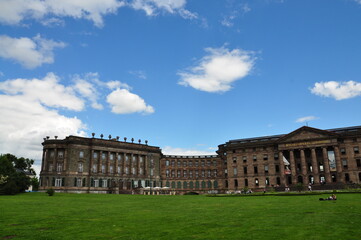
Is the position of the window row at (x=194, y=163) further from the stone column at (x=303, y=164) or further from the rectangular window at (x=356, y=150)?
the rectangular window at (x=356, y=150)

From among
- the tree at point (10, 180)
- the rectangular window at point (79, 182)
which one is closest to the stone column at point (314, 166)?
the rectangular window at point (79, 182)

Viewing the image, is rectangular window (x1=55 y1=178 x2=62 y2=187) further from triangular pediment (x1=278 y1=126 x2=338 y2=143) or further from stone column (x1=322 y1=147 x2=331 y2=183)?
stone column (x1=322 y1=147 x2=331 y2=183)

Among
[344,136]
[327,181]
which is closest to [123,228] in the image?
[327,181]

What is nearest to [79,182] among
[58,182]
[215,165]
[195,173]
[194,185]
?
[58,182]

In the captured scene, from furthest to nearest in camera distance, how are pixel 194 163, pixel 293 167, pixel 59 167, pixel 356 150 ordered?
pixel 194 163 < pixel 293 167 < pixel 356 150 < pixel 59 167

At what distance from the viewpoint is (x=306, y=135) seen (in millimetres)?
78938

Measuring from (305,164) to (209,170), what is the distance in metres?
30.9

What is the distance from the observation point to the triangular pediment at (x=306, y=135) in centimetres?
7668

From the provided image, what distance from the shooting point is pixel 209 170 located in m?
97.1

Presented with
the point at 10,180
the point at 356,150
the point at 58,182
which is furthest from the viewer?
the point at 356,150

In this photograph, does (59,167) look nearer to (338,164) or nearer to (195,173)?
(195,173)

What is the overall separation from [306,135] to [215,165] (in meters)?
30.7

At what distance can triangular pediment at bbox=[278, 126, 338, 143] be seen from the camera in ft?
252

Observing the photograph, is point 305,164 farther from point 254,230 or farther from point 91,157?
point 254,230
